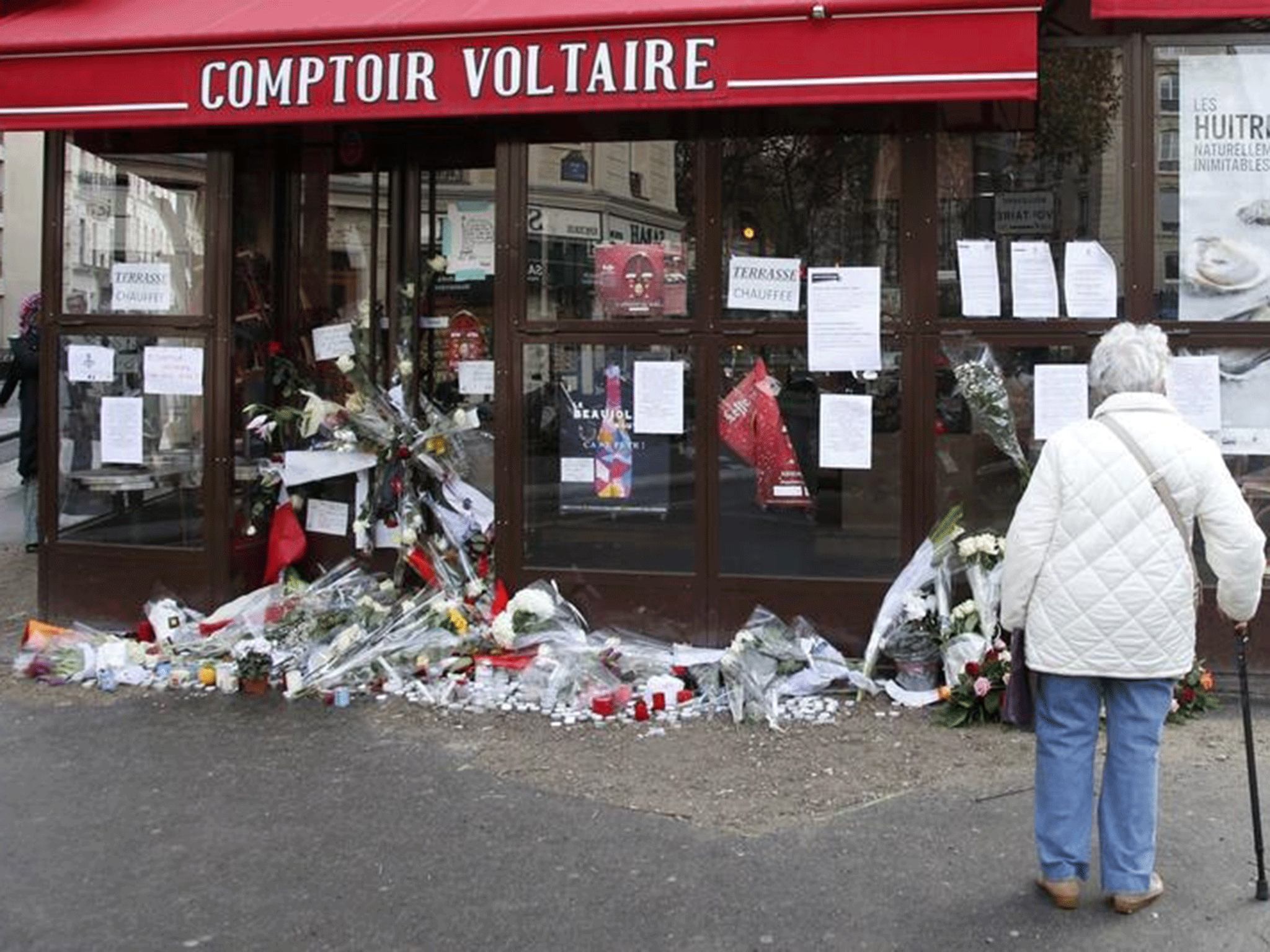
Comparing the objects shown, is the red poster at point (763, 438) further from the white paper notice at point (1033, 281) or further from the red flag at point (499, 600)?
the red flag at point (499, 600)

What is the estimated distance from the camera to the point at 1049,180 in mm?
5457

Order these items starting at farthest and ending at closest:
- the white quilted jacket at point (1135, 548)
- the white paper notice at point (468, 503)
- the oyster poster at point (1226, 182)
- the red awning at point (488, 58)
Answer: the white paper notice at point (468, 503) → the oyster poster at point (1226, 182) → the red awning at point (488, 58) → the white quilted jacket at point (1135, 548)

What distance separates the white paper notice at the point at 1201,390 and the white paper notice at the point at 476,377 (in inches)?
130

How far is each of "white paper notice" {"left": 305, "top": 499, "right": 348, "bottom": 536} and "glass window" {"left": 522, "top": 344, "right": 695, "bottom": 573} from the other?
Result: 1.17 m

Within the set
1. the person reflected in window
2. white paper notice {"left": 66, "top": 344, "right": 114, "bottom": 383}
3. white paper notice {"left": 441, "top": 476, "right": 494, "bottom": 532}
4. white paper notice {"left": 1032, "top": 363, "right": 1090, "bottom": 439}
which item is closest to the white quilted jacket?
white paper notice {"left": 1032, "top": 363, "right": 1090, "bottom": 439}

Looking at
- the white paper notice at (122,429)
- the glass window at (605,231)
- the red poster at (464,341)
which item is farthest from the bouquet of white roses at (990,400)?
the white paper notice at (122,429)

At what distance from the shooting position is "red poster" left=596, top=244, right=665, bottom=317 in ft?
18.8

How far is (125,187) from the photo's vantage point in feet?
20.6

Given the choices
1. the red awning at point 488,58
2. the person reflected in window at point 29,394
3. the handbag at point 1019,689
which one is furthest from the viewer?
the person reflected in window at point 29,394

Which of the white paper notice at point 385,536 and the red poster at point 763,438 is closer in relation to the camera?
the red poster at point 763,438

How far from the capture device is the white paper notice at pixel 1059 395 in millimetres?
5406

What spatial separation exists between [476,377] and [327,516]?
42.5 inches

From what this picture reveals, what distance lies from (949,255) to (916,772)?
2319 millimetres

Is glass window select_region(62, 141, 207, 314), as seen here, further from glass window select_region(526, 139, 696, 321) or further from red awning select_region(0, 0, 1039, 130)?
glass window select_region(526, 139, 696, 321)
